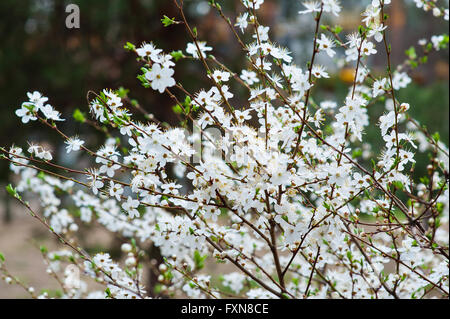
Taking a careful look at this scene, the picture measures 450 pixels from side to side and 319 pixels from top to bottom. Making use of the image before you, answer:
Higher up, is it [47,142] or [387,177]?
[47,142]

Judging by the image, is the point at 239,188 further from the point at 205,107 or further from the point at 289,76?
the point at 289,76

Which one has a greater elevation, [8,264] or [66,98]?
[66,98]

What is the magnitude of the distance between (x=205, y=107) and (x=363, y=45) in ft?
2.29

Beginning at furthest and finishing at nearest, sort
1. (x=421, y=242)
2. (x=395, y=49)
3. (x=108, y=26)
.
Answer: (x=395, y=49) < (x=108, y=26) < (x=421, y=242)

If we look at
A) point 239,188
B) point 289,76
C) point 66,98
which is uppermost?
point 66,98

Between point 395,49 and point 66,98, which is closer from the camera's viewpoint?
point 66,98

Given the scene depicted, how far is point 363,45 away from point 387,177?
555 millimetres

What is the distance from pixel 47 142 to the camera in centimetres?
608
